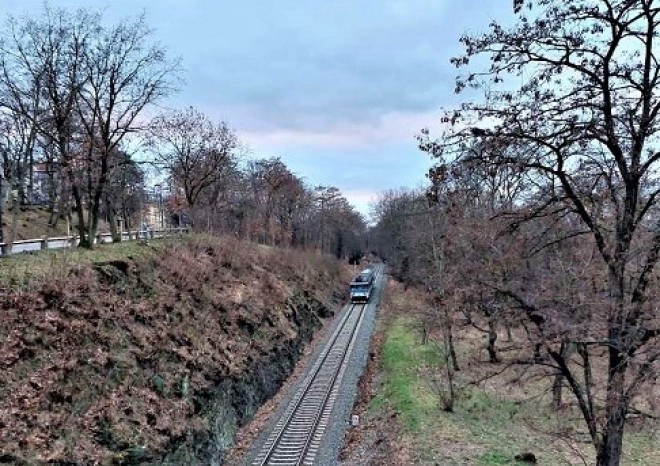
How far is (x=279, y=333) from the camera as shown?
30.0 m

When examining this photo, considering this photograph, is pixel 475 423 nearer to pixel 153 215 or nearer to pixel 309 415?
pixel 309 415

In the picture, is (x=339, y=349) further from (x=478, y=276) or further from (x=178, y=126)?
(x=478, y=276)

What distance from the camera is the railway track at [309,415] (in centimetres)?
1697

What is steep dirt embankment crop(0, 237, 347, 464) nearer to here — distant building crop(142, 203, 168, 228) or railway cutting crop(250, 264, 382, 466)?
railway cutting crop(250, 264, 382, 466)

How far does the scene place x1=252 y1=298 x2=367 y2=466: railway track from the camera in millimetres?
16969

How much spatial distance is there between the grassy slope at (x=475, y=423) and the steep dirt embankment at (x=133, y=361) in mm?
6223

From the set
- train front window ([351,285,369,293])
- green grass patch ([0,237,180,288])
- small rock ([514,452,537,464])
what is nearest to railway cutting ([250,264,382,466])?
small rock ([514,452,537,464])

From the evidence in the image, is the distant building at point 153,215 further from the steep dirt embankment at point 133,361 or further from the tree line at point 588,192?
the tree line at point 588,192

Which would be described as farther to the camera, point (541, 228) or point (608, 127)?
point (541, 228)

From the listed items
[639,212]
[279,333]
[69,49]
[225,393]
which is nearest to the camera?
[639,212]

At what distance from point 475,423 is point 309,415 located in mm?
6407

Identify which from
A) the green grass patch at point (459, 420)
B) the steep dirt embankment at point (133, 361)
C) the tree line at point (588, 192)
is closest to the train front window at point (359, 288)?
the steep dirt embankment at point (133, 361)

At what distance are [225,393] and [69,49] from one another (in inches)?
663

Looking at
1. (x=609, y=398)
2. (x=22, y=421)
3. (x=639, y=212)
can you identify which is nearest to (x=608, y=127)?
(x=639, y=212)
